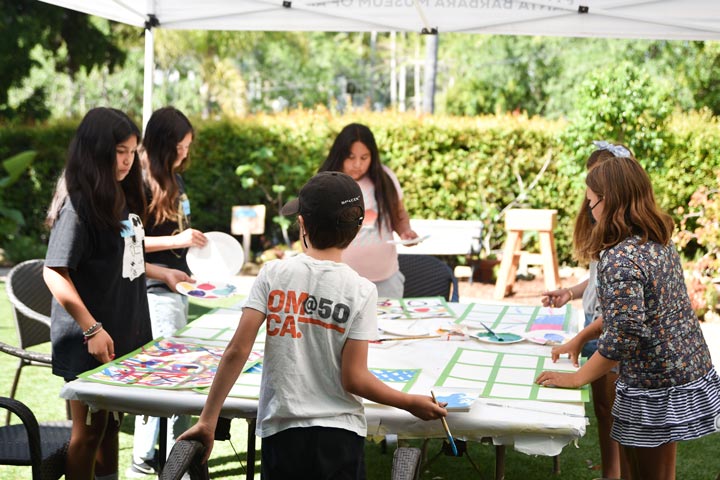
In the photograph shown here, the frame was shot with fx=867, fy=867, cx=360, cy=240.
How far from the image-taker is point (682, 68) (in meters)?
19.8

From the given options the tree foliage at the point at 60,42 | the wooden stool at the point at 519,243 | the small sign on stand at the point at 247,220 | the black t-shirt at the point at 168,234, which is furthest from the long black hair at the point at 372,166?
the tree foliage at the point at 60,42

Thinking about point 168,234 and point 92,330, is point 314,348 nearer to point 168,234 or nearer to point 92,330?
point 92,330

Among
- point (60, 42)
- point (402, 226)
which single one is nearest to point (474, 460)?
point (402, 226)

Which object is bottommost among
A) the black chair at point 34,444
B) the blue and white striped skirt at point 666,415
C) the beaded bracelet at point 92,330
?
the black chair at point 34,444

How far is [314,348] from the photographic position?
6.73 feet

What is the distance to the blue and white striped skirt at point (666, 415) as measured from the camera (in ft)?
8.58

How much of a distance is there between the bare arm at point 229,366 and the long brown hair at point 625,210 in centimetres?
117

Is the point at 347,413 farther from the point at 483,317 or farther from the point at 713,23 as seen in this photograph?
the point at 713,23

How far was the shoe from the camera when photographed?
3.74 metres

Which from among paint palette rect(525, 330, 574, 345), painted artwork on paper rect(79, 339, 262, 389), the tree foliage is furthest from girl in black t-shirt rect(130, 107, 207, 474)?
the tree foliage

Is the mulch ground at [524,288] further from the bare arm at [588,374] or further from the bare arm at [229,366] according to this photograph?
the bare arm at [229,366]

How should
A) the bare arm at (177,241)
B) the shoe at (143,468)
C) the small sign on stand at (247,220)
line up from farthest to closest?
the small sign on stand at (247,220) → the shoe at (143,468) → the bare arm at (177,241)

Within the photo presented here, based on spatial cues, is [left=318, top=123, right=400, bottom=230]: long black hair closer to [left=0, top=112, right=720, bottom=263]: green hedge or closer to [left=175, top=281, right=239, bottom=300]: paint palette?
[left=175, top=281, right=239, bottom=300]: paint palette

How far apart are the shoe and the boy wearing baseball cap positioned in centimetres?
185
